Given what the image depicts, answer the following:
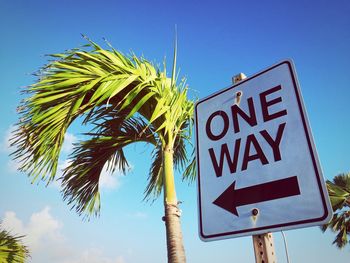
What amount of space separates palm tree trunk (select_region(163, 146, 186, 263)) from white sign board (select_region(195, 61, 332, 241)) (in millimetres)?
1675

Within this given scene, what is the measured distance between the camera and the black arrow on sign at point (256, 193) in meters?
0.93

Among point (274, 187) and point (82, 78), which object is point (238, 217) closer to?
point (274, 187)

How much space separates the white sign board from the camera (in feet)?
2.96

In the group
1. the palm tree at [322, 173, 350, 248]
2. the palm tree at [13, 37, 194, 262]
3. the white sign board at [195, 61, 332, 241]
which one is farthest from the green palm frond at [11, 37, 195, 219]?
the palm tree at [322, 173, 350, 248]

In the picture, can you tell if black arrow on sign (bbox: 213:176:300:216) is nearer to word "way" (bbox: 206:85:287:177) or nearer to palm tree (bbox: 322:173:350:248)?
word "way" (bbox: 206:85:287:177)

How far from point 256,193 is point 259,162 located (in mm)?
117

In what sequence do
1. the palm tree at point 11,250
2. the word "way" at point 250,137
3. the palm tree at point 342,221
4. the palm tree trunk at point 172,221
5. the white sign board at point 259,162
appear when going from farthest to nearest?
the palm tree at point 342,221, the palm tree at point 11,250, the palm tree trunk at point 172,221, the word "way" at point 250,137, the white sign board at point 259,162

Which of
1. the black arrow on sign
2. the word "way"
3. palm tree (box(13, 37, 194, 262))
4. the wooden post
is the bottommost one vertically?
the wooden post

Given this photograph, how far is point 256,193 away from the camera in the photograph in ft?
3.28

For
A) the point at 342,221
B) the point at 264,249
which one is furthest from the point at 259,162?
the point at 342,221

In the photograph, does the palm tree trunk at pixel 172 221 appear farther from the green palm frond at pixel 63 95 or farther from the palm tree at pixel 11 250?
the palm tree at pixel 11 250

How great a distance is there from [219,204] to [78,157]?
2.90 metres

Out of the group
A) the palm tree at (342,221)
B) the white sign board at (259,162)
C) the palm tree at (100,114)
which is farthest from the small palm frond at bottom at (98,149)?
the palm tree at (342,221)

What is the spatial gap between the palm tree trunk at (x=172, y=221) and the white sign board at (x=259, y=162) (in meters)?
1.68
